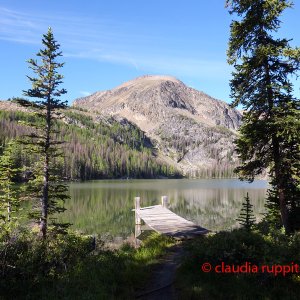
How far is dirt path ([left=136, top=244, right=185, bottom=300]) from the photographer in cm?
877

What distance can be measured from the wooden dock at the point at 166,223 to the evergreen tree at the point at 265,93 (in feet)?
19.2

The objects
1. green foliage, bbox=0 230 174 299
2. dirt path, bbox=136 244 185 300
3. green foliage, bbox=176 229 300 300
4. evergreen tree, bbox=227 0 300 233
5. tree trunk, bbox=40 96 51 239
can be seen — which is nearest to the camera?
green foliage, bbox=176 229 300 300

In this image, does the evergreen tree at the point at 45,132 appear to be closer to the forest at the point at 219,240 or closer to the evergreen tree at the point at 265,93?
the forest at the point at 219,240

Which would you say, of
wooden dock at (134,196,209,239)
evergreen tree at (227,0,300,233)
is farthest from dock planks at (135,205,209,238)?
evergreen tree at (227,0,300,233)

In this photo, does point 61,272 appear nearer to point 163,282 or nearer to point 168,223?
point 163,282

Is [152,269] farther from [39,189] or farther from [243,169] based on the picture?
[39,189]

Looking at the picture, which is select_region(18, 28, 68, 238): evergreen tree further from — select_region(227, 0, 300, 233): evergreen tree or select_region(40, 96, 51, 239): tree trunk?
select_region(227, 0, 300, 233): evergreen tree

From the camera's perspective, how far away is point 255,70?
49.5 feet

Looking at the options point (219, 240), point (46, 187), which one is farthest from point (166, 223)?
point (219, 240)

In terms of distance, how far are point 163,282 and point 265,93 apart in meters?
9.68

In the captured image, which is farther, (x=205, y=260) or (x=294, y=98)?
(x=294, y=98)

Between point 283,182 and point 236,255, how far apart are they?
7.00 metres

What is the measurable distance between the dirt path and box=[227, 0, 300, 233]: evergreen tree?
5625 millimetres

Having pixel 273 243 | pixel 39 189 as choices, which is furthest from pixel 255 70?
pixel 39 189
